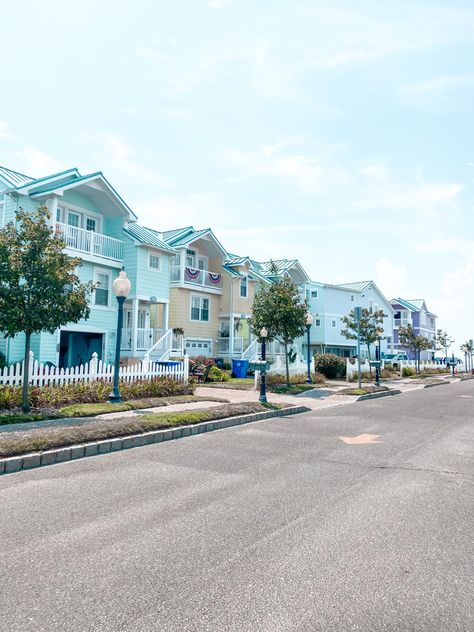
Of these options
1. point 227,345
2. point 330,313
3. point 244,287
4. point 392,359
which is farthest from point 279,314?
point 330,313

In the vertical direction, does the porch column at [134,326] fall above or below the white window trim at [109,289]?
below

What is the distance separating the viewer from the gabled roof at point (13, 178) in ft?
73.3

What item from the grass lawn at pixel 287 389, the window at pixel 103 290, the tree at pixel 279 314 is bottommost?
the grass lawn at pixel 287 389

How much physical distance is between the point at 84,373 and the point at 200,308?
1912 centimetres

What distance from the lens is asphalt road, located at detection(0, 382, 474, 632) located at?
3.35m

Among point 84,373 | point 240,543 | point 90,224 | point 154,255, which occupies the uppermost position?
point 90,224

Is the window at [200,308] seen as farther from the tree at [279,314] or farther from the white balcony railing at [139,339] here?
the tree at [279,314]

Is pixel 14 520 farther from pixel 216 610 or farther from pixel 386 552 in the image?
pixel 386 552

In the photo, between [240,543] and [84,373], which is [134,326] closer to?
[84,373]

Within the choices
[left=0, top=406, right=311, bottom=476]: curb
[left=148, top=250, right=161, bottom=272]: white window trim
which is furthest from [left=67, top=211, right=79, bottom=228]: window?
[left=0, top=406, right=311, bottom=476]: curb

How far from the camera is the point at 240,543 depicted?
4.55 metres

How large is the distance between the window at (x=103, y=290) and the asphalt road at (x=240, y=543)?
18588 millimetres

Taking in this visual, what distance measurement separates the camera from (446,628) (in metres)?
3.22

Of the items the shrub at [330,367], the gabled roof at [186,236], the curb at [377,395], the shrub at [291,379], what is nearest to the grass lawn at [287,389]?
the shrub at [291,379]
